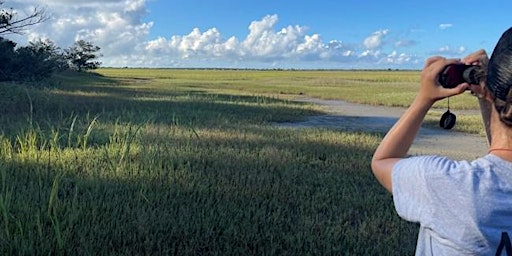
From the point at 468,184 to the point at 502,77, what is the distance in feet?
0.92

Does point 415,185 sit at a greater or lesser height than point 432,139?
greater

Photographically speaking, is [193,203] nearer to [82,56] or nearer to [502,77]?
[502,77]

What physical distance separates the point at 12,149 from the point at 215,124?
591 centimetres

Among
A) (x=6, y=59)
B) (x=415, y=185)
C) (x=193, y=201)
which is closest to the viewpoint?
(x=415, y=185)

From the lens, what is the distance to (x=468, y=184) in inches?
52.5

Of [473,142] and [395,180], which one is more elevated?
[395,180]

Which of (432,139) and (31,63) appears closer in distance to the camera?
(432,139)

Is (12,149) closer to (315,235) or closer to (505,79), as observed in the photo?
(315,235)

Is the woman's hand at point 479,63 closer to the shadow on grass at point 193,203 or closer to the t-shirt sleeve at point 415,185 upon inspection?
the t-shirt sleeve at point 415,185

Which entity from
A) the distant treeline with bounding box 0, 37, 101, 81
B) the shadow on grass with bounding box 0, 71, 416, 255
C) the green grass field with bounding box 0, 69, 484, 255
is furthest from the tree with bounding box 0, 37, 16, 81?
the shadow on grass with bounding box 0, 71, 416, 255

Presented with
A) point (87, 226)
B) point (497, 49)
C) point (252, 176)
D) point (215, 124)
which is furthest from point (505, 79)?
point (215, 124)

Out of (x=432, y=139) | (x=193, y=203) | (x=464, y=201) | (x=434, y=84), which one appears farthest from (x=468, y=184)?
(x=432, y=139)

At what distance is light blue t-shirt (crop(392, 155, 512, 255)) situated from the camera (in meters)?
1.33

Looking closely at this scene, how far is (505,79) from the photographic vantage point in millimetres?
1289
